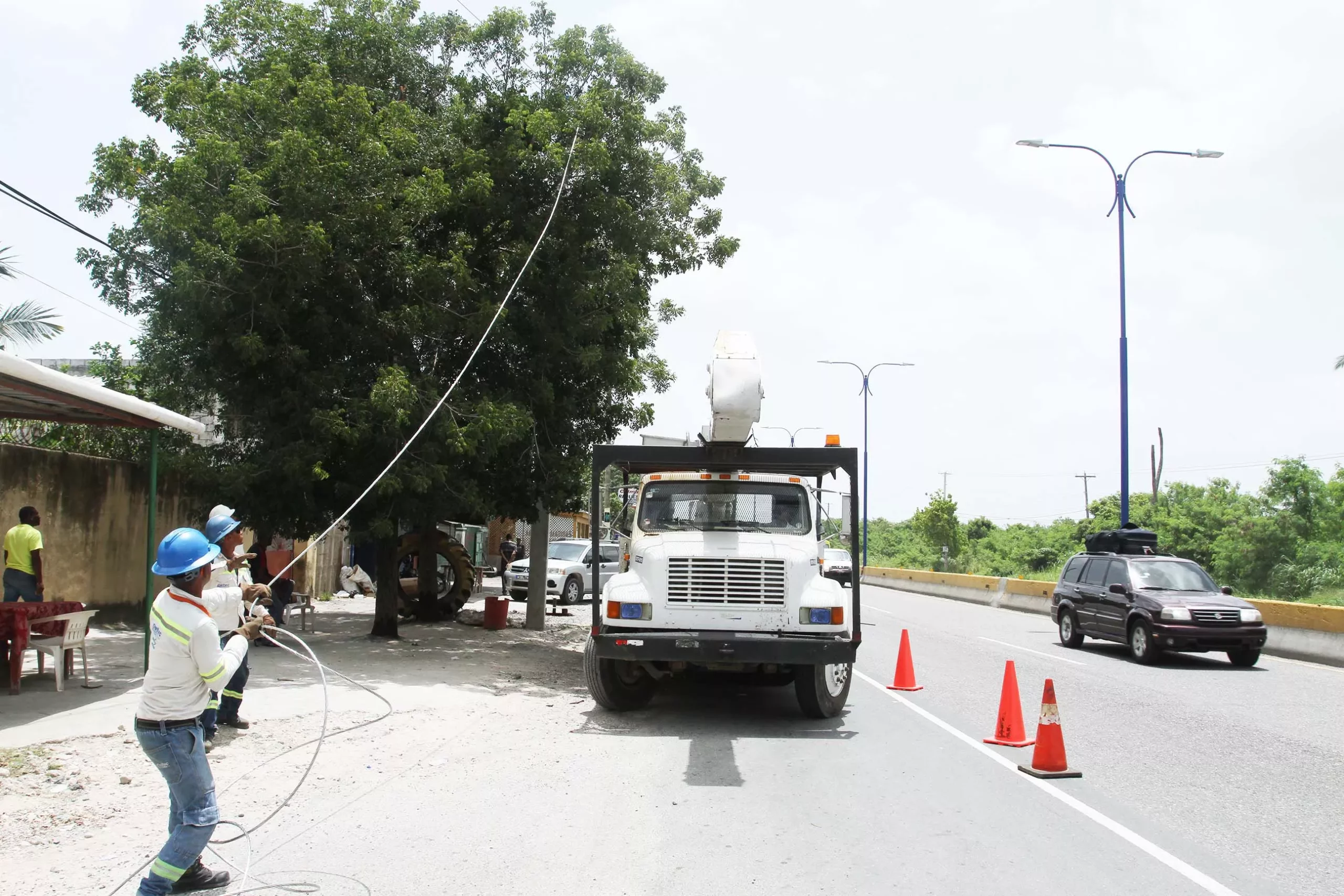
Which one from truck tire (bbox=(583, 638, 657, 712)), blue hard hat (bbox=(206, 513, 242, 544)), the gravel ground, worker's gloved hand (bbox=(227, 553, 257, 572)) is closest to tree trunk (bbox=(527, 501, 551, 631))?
the gravel ground

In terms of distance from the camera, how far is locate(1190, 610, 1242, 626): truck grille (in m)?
15.2

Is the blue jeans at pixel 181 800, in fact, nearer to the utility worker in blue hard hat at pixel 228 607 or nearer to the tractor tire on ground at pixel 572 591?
the utility worker in blue hard hat at pixel 228 607

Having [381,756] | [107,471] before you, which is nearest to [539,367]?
[107,471]

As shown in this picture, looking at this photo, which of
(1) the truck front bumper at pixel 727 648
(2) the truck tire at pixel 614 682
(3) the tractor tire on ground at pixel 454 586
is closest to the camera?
(1) the truck front bumper at pixel 727 648

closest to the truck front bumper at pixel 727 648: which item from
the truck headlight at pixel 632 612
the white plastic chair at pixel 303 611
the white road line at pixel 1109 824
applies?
the truck headlight at pixel 632 612

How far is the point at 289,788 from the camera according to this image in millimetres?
6938

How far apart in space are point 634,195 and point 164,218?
664cm

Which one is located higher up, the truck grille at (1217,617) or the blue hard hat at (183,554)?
the blue hard hat at (183,554)

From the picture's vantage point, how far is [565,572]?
2603cm

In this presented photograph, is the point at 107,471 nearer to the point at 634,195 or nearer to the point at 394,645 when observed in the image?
the point at 394,645

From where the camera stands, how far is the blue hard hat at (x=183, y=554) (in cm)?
461

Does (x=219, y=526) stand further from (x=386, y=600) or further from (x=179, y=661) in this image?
(x=386, y=600)

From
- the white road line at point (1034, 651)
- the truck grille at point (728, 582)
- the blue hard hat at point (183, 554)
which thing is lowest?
the white road line at point (1034, 651)

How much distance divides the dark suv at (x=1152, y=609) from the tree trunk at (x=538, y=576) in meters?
9.66
